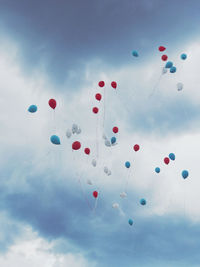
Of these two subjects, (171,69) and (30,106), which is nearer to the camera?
(30,106)

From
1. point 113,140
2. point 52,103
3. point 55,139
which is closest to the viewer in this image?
point 55,139

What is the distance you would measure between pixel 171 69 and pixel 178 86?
4.01 feet

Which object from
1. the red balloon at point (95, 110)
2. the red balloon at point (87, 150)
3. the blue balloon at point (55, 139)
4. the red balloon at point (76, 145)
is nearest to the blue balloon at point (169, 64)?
the red balloon at point (95, 110)

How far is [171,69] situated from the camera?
595 inches

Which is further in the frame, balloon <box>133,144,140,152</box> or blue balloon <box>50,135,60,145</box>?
balloon <box>133,144,140,152</box>

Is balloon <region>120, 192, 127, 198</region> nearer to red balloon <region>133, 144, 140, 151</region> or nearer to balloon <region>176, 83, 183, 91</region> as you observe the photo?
red balloon <region>133, 144, 140, 151</region>

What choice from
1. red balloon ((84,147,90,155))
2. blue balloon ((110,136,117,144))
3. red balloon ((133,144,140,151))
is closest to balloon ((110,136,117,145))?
blue balloon ((110,136,117,144))

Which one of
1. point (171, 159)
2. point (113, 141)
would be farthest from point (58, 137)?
point (171, 159)

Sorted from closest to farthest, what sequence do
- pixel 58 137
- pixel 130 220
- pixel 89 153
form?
pixel 58 137 < pixel 89 153 < pixel 130 220

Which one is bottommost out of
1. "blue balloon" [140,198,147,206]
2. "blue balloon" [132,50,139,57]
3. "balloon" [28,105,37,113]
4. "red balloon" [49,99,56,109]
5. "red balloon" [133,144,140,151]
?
"blue balloon" [140,198,147,206]

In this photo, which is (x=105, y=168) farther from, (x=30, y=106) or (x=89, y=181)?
(x=30, y=106)

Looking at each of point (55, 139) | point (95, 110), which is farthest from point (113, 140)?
point (55, 139)

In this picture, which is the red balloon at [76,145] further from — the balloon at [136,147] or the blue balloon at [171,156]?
the blue balloon at [171,156]

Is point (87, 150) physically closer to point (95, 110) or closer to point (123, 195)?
point (95, 110)
